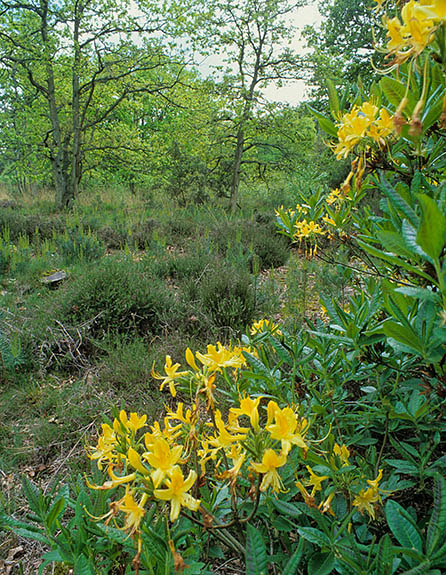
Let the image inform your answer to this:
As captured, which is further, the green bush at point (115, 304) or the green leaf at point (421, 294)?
the green bush at point (115, 304)

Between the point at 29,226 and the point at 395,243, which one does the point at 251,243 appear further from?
the point at 29,226

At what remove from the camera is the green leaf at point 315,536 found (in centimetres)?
73

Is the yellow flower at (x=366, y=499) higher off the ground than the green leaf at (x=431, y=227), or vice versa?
the green leaf at (x=431, y=227)

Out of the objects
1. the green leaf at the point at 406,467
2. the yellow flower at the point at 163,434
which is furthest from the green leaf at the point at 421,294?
the green leaf at the point at 406,467

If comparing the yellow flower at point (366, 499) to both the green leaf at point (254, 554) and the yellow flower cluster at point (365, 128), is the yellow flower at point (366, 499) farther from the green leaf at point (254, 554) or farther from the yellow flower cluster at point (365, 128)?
the yellow flower cluster at point (365, 128)

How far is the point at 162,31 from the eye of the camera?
8.22m

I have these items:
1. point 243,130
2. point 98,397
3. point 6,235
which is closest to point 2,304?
point 98,397

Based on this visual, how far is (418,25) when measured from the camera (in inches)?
19.7

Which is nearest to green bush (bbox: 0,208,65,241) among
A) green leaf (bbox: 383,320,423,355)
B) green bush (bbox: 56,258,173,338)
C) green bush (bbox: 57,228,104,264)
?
green bush (bbox: 57,228,104,264)

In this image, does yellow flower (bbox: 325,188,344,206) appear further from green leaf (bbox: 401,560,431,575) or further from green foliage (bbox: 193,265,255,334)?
green foliage (bbox: 193,265,255,334)

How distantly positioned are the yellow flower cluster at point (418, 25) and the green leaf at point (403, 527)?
2.64 feet

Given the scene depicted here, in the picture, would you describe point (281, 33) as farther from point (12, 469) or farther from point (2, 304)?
point (12, 469)

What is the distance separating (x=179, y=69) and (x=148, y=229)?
5.08 meters

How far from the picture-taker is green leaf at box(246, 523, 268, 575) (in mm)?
629
